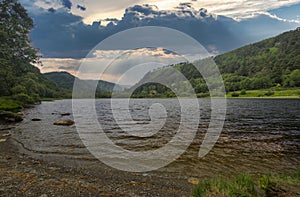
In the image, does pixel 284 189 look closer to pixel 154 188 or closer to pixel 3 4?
pixel 154 188

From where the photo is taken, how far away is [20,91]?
77.9 meters

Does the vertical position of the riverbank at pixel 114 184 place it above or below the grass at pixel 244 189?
below

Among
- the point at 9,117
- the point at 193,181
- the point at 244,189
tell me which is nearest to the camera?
the point at 244,189

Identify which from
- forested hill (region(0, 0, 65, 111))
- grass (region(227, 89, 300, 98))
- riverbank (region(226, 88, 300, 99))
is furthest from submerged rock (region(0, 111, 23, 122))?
grass (region(227, 89, 300, 98))

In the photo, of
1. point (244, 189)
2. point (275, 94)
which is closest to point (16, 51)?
point (244, 189)

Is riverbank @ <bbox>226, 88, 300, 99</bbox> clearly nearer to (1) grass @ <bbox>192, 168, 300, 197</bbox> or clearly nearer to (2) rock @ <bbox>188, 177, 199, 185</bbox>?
(2) rock @ <bbox>188, 177, 199, 185</bbox>

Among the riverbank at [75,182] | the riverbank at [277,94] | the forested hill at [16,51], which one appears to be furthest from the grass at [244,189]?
the riverbank at [277,94]

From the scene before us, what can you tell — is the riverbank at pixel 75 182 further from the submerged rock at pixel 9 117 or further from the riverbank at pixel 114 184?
the submerged rock at pixel 9 117

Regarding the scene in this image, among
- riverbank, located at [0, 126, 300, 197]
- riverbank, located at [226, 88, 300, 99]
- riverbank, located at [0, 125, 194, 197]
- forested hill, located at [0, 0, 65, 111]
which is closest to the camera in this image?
riverbank, located at [0, 126, 300, 197]

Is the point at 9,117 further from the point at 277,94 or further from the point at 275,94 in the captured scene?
the point at 275,94

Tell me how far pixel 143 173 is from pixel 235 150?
1022 cm

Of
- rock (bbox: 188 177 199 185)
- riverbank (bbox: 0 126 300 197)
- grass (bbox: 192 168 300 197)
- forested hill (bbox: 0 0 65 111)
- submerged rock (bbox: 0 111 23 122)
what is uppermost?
forested hill (bbox: 0 0 65 111)

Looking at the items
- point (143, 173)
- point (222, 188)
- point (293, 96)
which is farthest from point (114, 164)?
point (293, 96)

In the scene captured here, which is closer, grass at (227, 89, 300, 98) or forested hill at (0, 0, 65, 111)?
forested hill at (0, 0, 65, 111)
